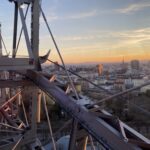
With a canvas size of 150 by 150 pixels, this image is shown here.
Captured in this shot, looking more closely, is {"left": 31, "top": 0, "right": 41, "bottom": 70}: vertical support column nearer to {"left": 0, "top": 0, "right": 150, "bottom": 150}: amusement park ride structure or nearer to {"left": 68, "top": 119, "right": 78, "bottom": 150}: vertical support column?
{"left": 0, "top": 0, "right": 150, "bottom": 150}: amusement park ride structure

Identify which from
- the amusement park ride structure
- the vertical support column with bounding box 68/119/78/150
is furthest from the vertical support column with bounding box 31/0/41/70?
the vertical support column with bounding box 68/119/78/150

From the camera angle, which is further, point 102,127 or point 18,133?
point 18,133

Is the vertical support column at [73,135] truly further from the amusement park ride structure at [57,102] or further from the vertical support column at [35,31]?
the vertical support column at [35,31]

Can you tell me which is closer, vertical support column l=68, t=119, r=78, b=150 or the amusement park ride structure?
the amusement park ride structure

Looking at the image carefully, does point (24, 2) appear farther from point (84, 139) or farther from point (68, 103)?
point (84, 139)

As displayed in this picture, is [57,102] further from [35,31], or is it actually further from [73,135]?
[35,31]

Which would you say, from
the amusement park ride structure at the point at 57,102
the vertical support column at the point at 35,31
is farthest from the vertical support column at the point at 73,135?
the vertical support column at the point at 35,31

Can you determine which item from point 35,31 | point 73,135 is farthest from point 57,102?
point 35,31

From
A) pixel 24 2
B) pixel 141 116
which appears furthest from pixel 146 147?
pixel 141 116
